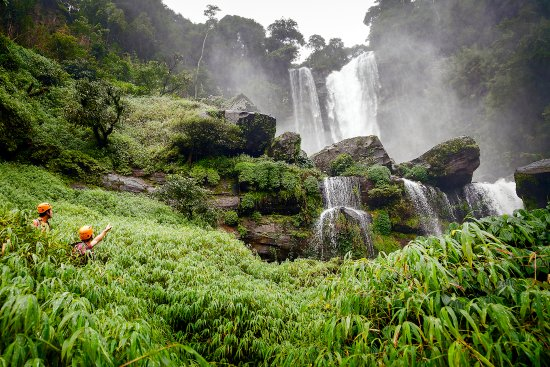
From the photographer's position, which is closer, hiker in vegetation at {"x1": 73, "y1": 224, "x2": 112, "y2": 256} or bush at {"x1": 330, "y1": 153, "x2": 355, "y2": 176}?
hiker in vegetation at {"x1": 73, "y1": 224, "x2": 112, "y2": 256}

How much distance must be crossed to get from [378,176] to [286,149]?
19.2 feet

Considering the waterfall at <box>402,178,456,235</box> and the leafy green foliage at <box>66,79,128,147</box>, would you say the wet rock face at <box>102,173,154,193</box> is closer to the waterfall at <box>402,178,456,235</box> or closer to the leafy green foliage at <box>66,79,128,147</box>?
the leafy green foliage at <box>66,79,128,147</box>

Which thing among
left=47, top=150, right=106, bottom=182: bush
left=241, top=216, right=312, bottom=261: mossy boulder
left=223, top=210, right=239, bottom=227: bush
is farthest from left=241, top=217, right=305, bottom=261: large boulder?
left=47, top=150, right=106, bottom=182: bush

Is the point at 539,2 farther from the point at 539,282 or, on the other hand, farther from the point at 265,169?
the point at 539,282

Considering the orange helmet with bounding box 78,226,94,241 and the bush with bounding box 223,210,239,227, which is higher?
the bush with bounding box 223,210,239,227

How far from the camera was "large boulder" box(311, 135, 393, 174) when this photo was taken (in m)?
19.1

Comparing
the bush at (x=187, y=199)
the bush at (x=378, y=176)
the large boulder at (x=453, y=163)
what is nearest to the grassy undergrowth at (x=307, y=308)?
the bush at (x=187, y=199)

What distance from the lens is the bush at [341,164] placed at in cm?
1838

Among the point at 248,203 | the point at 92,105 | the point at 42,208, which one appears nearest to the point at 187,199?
the point at 248,203

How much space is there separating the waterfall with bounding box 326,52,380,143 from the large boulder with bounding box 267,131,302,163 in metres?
15.6

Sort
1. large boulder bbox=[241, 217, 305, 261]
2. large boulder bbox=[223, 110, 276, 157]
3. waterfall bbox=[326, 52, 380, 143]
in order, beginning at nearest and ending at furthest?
large boulder bbox=[241, 217, 305, 261] → large boulder bbox=[223, 110, 276, 157] → waterfall bbox=[326, 52, 380, 143]

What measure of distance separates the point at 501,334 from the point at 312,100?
3562 centimetres

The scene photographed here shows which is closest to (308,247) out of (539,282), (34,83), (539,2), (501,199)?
(539,282)

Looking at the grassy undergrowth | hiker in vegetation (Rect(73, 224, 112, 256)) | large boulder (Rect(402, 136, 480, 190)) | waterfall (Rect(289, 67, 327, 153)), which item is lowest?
the grassy undergrowth
